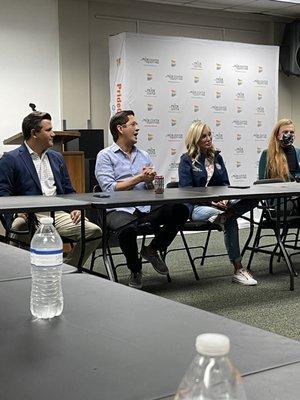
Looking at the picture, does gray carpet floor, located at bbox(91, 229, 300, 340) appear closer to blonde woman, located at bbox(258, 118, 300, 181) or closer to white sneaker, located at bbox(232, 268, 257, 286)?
white sneaker, located at bbox(232, 268, 257, 286)

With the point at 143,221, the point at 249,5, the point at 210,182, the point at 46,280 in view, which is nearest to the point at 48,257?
the point at 46,280

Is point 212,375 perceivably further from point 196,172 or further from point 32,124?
point 196,172

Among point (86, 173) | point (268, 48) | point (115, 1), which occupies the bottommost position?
point (86, 173)

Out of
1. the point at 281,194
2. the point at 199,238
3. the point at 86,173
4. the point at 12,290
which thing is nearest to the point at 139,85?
the point at 86,173

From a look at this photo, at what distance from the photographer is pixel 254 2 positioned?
6.71 metres

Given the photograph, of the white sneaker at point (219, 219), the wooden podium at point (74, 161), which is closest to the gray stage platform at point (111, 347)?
the white sneaker at point (219, 219)

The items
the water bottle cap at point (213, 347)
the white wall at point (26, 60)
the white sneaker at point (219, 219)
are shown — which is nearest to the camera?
the water bottle cap at point (213, 347)

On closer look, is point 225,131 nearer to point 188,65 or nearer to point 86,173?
point 188,65

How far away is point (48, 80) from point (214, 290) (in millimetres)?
3277

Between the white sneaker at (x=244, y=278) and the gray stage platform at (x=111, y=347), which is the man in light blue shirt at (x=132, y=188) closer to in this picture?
the white sneaker at (x=244, y=278)

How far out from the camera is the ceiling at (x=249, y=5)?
6.63 meters

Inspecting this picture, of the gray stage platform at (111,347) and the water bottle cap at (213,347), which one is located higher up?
the water bottle cap at (213,347)

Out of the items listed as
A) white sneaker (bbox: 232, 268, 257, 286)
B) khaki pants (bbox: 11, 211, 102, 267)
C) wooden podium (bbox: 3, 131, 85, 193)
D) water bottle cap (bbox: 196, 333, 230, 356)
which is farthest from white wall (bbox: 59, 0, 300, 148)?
water bottle cap (bbox: 196, 333, 230, 356)

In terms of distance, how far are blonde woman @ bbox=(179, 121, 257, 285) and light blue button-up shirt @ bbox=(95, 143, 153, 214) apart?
12.3 inches
